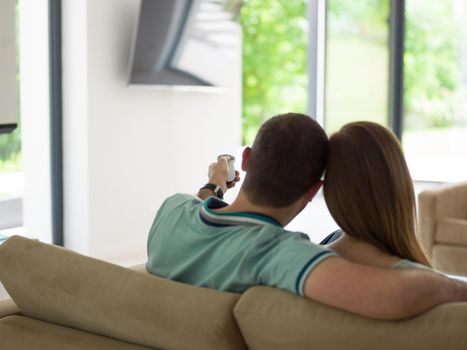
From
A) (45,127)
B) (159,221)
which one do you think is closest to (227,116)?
(45,127)

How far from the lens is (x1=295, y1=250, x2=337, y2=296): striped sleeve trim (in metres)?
1.48

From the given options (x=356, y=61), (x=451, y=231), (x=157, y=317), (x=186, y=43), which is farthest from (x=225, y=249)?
(x=356, y=61)

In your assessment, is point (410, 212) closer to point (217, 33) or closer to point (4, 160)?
point (4, 160)

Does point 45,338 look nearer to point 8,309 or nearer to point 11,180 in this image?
point 8,309

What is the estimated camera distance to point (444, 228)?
5074mm

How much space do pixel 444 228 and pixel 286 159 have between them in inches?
142

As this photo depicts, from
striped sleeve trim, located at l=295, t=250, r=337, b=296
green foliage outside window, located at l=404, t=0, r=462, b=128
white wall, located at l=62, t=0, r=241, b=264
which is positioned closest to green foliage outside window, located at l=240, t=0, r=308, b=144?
green foliage outside window, located at l=404, t=0, r=462, b=128

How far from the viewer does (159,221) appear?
199 centimetres

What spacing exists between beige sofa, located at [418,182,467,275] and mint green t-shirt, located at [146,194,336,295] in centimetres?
332

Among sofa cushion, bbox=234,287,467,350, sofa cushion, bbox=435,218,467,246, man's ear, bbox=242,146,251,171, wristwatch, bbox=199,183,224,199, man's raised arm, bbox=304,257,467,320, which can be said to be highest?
man's ear, bbox=242,146,251,171

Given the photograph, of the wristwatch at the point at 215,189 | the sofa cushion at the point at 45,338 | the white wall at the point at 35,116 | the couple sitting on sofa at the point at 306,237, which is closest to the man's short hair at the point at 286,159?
the couple sitting on sofa at the point at 306,237

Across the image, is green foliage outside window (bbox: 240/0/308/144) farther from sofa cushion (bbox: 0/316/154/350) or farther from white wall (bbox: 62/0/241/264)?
sofa cushion (bbox: 0/316/154/350)

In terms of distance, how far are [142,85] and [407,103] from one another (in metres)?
3.50

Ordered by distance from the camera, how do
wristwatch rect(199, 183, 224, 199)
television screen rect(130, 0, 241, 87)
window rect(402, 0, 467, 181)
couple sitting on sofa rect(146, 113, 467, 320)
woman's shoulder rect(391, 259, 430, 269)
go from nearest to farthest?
couple sitting on sofa rect(146, 113, 467, 320) < woman's shoulder rect(391, 259, 430, 269) < wristwatch rect(199, 183, 224, 199) < television screen rect(130, 0, 241, 87) < window rect(402, 0, 467, 181)
